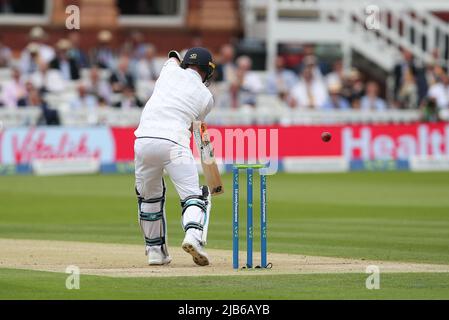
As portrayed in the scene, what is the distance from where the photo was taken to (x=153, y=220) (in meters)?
13.0

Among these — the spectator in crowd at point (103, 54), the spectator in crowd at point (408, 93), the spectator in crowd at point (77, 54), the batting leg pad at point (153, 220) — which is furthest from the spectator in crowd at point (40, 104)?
the batting leg pad at point (153, 220)

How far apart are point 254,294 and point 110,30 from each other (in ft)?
84.7

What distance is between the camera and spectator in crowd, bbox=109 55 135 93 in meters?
30.7

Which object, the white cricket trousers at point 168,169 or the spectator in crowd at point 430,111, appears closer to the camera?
the white cricket trousers at point 168,169

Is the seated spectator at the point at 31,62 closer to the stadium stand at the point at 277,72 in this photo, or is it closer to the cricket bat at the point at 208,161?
the stadium stand at the point at 277,72

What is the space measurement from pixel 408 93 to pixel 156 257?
22176 mm

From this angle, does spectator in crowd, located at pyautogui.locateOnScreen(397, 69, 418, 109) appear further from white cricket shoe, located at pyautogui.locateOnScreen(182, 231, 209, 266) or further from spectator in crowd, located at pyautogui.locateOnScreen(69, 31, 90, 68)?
white cricket shoe, located at pyautogui.locateOnScreen(182, 231, 209, 266)

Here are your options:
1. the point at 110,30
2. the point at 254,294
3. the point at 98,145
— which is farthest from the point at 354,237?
the point at 110,30

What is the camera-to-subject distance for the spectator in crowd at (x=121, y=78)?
30.7 m

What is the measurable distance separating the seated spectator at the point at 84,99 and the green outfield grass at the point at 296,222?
265cm

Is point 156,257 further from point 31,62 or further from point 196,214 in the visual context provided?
point 31,62

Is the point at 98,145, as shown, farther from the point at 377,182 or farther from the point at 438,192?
the point at 438,192

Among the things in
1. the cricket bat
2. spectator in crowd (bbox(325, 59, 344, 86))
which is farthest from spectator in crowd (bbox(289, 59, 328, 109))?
the cricket bat

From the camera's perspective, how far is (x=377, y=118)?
32.3 m
